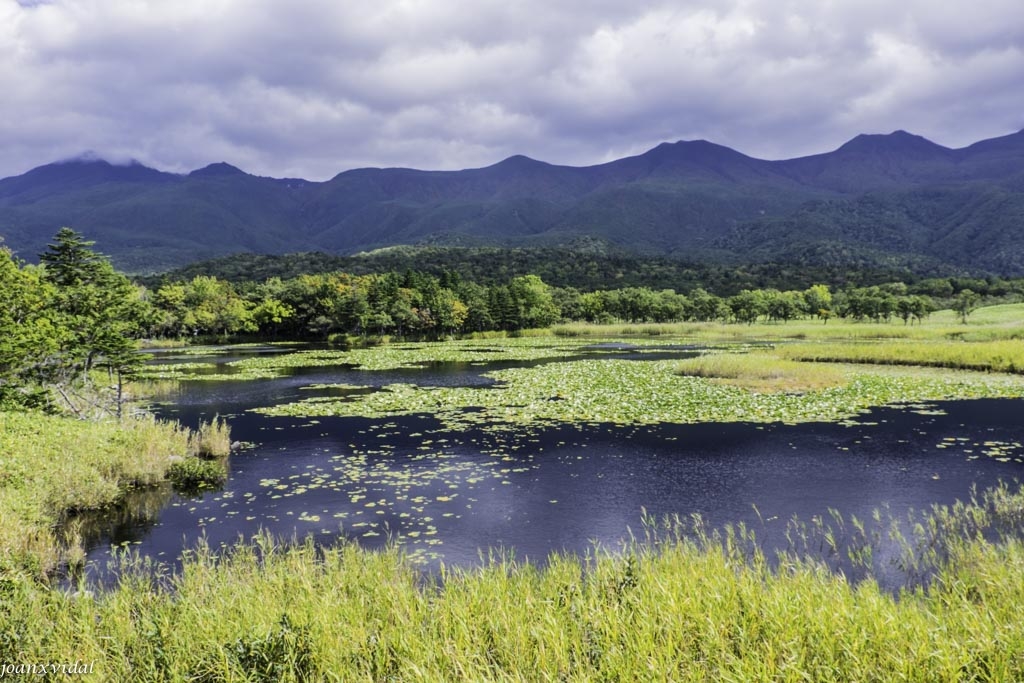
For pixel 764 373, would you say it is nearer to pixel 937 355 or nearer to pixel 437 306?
pixel 937 355

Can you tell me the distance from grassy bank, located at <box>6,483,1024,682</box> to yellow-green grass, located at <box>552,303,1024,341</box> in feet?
259

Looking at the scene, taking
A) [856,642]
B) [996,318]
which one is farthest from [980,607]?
[996,318]

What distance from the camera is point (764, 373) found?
44531 millimetres

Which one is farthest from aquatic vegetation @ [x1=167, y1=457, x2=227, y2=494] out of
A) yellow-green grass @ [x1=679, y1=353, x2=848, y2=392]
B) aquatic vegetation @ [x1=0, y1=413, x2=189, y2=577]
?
yellow-green grass @ [x1=679, y1=353, x2=848, y2=392]

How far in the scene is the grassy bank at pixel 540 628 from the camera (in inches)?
294

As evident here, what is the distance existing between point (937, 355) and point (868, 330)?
51345 mm

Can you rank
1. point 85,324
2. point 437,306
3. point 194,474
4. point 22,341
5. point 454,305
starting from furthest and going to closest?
point 454,305 < point 437,306 < point 85,324 < point 22,341 < point 194,474

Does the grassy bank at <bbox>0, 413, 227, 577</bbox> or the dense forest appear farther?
the dense forest

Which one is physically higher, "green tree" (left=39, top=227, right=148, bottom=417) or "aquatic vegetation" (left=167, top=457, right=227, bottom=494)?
"green tree" (left=39, top=227, right=148, bottom=417)

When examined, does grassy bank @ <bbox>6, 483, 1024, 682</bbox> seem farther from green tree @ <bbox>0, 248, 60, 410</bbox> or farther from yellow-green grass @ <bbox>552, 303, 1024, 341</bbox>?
yellow-green grass @ <bbox>552, 303, 1024, 341</bbox>

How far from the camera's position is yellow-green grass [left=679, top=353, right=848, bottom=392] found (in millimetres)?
41188

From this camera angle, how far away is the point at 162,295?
412 ft

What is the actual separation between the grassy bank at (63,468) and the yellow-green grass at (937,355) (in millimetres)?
55525

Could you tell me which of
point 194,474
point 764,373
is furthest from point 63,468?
point 764,373
